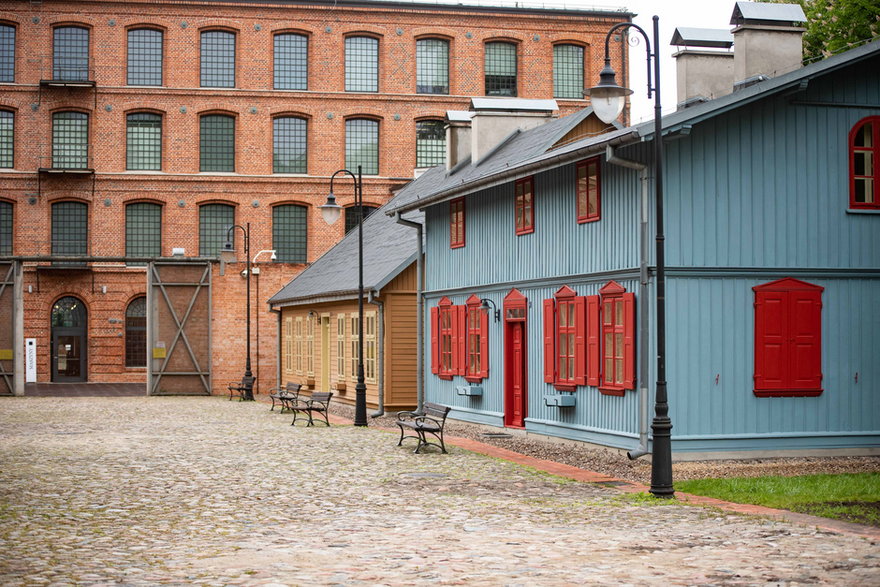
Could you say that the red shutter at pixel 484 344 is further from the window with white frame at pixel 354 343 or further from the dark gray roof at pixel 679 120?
the window with white frame at pixel 354 343

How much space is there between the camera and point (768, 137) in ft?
56.8

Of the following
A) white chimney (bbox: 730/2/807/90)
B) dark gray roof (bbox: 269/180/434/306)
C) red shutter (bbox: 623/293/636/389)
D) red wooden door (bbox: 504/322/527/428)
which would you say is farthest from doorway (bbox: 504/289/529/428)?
dark gray roof (bbox: 269/180/434/306)

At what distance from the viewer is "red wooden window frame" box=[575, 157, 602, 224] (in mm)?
18375

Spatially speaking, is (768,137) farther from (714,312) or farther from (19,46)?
(19,46)

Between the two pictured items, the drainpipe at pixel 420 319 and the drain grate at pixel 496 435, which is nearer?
the drain grate at pixel 496 435

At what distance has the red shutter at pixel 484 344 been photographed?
75.6ft

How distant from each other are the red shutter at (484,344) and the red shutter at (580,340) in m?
4.19

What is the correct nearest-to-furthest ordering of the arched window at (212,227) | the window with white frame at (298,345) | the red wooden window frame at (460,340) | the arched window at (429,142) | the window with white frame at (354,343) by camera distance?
the red wooden window frame at (460,340)
the window with white frame at (354,343)
the window with white frame at (298,345)
the arched window at (212,227)
the arched window at (429,142)

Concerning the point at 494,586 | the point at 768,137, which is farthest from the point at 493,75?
the point at 494,586

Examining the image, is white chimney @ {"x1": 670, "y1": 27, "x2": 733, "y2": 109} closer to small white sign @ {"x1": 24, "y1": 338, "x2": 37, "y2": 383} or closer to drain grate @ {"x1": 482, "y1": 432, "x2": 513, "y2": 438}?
drain grate @ {"x1": 482, "y1": 432, "x2": 513, "y2": 438}

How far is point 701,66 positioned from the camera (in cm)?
1928

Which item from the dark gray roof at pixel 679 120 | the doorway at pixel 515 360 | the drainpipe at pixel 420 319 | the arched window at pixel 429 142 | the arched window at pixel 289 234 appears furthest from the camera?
the arched window at pixel 429 142

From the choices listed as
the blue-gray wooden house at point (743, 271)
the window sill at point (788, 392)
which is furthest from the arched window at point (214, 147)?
the window sill at point (788, 392)

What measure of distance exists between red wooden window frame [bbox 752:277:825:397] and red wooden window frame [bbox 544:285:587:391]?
9.51 feet
